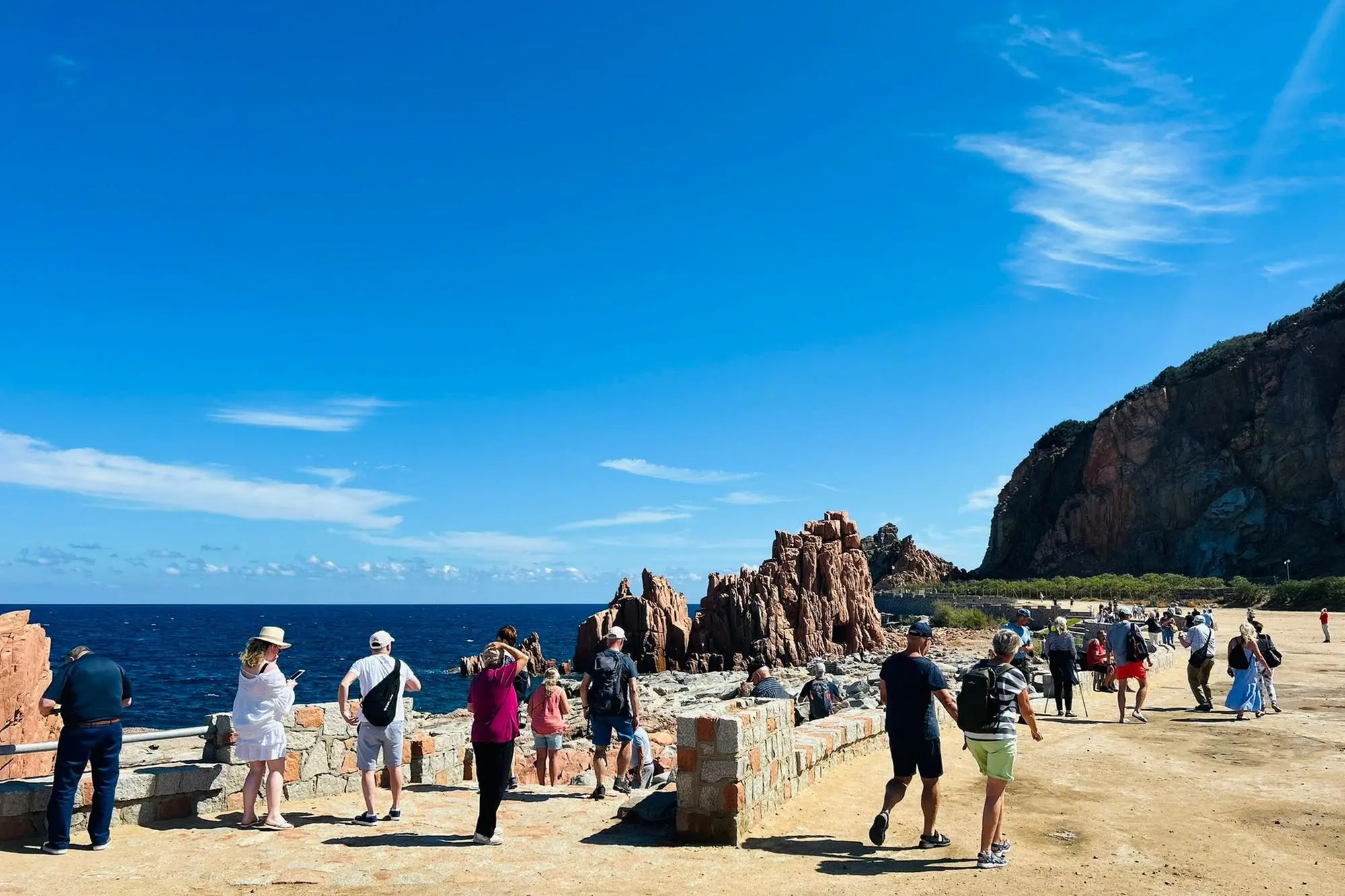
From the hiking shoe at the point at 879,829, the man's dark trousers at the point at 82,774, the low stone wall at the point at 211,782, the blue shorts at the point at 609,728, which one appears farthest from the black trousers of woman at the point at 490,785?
the hiking shoe at the point at 879,829

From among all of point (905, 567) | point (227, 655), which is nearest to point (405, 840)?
point (227, 655)

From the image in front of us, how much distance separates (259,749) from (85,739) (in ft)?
4.48

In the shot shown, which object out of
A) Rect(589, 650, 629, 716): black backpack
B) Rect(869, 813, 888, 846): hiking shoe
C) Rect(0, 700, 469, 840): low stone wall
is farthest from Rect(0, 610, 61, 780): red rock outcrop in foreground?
Rect(869, 813, 888, 846): hiking shoe

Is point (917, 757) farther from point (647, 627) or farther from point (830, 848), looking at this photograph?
point (647, 627)

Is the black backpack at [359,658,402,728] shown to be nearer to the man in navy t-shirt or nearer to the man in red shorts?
the man in navy t-shirt

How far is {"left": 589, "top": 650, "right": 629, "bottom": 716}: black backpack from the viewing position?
374 inches

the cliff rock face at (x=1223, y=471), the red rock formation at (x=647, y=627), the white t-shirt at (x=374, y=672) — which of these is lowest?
the red rock formation at (x=647, y=627)

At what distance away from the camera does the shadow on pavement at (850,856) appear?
6898 millimetres

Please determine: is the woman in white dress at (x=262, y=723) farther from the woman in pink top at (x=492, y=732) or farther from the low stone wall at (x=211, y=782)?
the woman in pink top at (x=492, y=732)

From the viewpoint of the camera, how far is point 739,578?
161ft

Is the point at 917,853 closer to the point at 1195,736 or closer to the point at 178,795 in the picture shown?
the point at 178,795

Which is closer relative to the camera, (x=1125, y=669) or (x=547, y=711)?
(x=547, y=711)

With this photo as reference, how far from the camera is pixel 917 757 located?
293 inches

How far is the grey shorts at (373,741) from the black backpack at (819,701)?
6.39m
